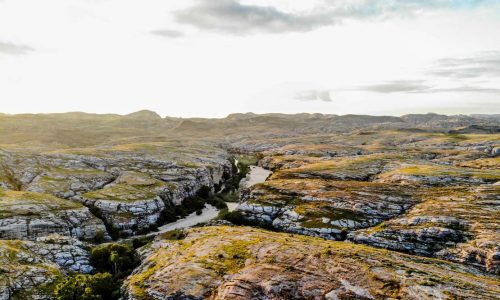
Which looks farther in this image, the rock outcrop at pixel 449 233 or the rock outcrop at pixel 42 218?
the rock outcrop at pixel 42 218

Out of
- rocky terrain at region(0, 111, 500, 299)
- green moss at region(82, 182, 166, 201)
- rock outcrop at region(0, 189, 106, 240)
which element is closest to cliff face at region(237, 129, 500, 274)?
rocky terrain at region(0, 111, 500, 299)

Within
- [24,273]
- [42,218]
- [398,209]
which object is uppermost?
[42,218]

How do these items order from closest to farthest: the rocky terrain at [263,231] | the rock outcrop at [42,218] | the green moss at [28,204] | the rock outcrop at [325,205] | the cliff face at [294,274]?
the cliff face at [294,274] → the rocky terrain at [263,231] → the rock outcrop at [42,218] → the green moss at [28,204] → the rock outcrop at [325,205]

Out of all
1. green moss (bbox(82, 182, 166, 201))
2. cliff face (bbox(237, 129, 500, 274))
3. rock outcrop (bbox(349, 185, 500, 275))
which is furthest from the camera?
green moss (bbox(82, 182, 166, 201))

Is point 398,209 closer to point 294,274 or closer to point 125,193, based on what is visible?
point 294,274

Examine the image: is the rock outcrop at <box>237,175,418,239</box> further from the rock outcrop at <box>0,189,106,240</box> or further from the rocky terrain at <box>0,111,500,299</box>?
the rock outcrop at <box>0,189,106,240</box>

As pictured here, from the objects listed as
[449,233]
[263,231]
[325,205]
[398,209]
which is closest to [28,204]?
[263,231]

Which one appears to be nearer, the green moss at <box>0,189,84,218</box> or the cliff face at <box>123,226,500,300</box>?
the cliff face at <box>123,226,500,300</box>

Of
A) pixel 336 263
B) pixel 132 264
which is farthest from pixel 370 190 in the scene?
pixel 132 264

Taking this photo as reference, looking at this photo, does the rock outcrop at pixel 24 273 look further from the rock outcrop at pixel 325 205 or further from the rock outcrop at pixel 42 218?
the rock outcrop at pixel 325 205

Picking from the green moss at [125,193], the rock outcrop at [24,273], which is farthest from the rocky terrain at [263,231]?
the green moss at [125,193]

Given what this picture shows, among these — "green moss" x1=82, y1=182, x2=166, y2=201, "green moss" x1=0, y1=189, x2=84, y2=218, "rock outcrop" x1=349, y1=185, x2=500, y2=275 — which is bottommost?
"rock outcrop" x1=349, y1=185, x2=500, y2=275

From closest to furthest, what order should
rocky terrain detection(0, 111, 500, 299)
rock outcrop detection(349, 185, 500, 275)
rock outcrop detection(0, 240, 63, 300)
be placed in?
rocky terrain detection(0, 111, 500, 299) < rock outcrop detection(0, 240, 63, 300) < rock outcrop detection(349, 185, 500, 275)

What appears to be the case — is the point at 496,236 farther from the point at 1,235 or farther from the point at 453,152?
the point at 453,152
